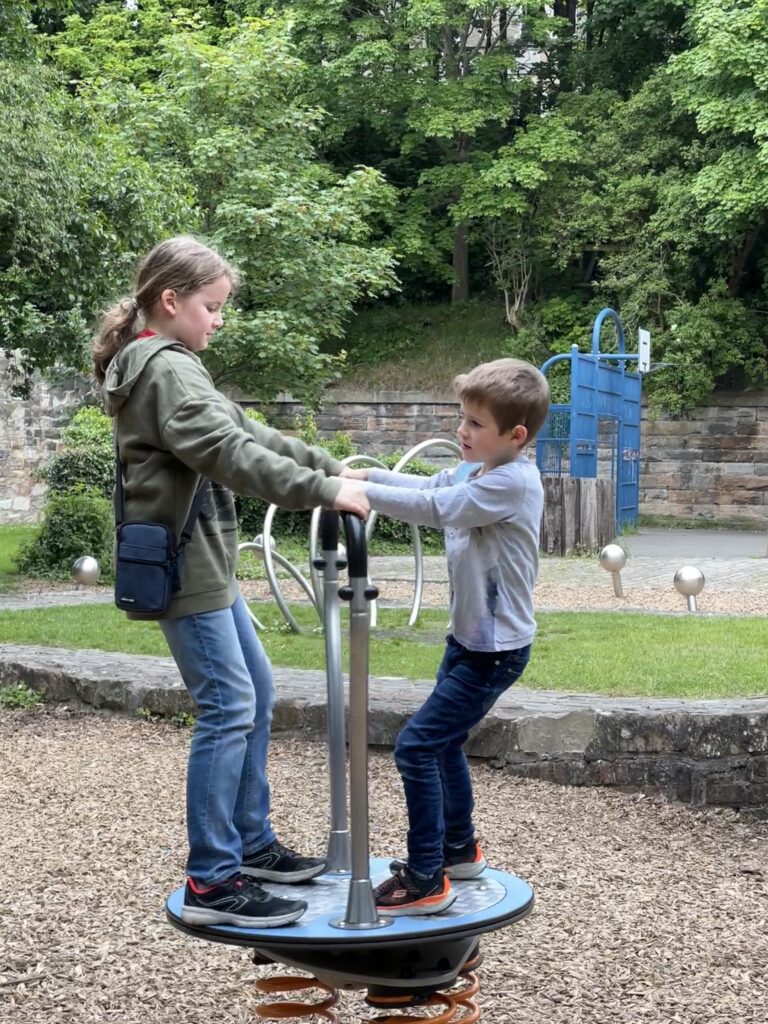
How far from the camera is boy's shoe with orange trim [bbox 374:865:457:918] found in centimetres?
277

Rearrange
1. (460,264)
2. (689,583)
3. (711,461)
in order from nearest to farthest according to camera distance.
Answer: (689,583) < (711,461) < (460,264)

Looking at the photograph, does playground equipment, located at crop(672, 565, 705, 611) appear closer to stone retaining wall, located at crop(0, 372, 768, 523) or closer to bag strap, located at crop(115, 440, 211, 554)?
bag strap, located at crop(115, 440, 211, 554)

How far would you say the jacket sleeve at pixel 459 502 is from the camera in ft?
9.41

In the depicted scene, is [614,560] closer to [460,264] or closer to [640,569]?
[640,569]

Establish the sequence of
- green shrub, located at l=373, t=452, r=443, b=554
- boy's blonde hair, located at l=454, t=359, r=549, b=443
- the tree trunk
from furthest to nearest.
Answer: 1. the tree trunk
2. green shrub, located at l=373, t=452, r=443, b=554
3. boy's blonde hair, located at l=454, t=359, r=549, b=443

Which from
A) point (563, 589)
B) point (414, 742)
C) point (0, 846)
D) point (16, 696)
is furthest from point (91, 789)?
point (563, 589)

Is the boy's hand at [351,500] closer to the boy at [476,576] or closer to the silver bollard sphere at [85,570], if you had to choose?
the boy at [476,576]

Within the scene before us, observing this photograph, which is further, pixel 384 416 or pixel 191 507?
pixel 384 416

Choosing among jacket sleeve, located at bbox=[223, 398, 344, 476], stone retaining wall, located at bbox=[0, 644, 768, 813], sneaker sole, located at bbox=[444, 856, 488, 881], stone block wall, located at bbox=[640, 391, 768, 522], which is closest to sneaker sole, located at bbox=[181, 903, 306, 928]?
sneaker sole, located at bbox=[444, 856, 488, 881]

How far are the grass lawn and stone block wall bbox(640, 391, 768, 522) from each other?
1607cm

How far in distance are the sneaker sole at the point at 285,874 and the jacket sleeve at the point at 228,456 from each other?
2.71 feet

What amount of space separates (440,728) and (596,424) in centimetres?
1619

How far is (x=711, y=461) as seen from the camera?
25.6m

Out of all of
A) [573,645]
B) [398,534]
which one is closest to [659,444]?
[398,534]
